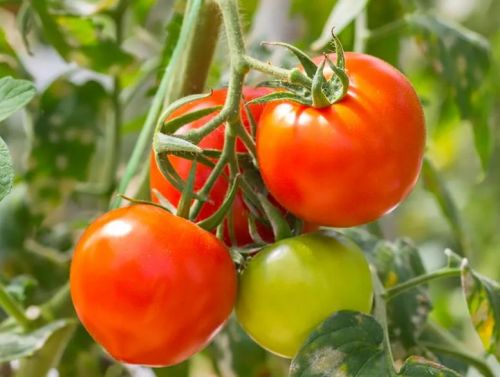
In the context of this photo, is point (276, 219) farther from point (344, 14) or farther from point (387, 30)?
point (387, 30)

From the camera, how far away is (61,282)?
944 millimetres

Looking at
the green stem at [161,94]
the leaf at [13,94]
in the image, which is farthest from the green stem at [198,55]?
the leaf at [13,94]

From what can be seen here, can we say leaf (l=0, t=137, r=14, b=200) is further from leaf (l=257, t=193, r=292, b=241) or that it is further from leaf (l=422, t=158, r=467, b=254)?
leaf (l=422, t=158, r=467, b=254)

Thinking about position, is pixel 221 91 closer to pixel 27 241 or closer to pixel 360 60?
pixel 360 60

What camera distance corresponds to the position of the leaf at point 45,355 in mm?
742

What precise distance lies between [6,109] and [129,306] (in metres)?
0.15

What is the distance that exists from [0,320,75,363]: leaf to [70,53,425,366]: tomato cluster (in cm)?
18

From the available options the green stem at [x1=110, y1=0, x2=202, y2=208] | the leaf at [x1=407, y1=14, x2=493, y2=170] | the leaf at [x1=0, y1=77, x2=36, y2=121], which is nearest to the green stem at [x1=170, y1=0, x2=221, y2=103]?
the green stem at [x1=110, y1=0, x2=202, y2=208]

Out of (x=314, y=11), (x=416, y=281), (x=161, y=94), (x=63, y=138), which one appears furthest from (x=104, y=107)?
(x=416, y=281)

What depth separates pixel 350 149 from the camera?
49 centimetres

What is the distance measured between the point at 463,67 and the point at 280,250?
18.5 inches

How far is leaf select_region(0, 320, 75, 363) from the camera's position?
680 mm

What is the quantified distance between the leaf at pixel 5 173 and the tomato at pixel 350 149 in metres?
0.15

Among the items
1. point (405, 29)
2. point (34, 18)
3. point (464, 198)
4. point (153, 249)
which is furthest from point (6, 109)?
point (464, 198)
